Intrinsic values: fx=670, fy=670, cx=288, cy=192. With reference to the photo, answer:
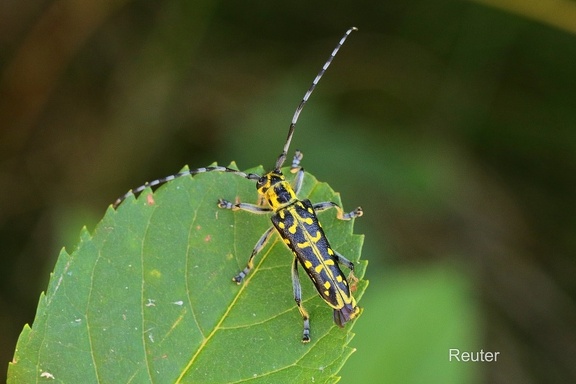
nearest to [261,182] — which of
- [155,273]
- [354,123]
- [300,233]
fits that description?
[300,233]

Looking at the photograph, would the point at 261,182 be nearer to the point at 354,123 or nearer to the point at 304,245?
the point at 304,245


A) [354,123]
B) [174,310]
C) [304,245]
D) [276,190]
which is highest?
[354,123]

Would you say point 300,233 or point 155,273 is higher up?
point 300,233

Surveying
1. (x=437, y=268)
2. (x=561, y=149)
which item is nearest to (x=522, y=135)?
(x=561, y=149)

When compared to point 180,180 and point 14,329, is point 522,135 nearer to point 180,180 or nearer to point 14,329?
point 180,180

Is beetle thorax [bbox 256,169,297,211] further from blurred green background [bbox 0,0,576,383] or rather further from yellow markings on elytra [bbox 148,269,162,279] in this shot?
blurred green background [bbox 0,0,576,383]

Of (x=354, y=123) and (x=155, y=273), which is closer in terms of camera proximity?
(x=155, y=273)

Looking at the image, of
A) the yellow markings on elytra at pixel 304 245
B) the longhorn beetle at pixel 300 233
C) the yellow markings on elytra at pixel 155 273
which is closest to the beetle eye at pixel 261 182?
the longhorn beetle at pixel 300 233
